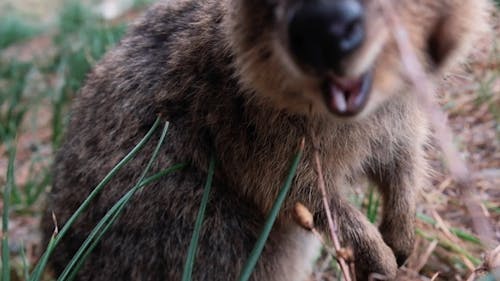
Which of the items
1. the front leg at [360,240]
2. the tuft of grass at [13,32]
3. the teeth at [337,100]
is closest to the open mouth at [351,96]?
the teeth at [337,100]

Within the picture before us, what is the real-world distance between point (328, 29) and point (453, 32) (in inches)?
25.7

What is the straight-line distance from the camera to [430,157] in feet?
12.2

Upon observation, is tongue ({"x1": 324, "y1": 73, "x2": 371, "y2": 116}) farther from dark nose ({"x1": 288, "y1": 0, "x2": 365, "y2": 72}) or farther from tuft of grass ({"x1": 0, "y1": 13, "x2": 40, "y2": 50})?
tuft of grass ({"x1": 0, "y1": 13, "x2": 40, "y2": 50})

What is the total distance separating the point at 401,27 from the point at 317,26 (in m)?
0.25

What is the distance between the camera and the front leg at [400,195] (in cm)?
292

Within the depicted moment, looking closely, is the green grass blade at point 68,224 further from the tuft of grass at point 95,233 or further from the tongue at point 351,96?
the tongue at point 351,96

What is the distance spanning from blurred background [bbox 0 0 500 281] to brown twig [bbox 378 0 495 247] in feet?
1.94

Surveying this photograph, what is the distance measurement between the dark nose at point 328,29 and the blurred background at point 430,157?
2.66ft

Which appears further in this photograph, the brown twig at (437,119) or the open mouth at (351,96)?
the open mouth at (351,96)

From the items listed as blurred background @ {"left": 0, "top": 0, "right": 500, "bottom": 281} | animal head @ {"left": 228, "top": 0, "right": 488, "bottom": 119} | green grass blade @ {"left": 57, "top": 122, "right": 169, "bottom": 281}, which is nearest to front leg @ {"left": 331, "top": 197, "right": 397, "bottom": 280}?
blurred background @ {"left": 0, "top": 0, "right": 500, "bottom": 281}

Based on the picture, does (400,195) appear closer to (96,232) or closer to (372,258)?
(372,258)

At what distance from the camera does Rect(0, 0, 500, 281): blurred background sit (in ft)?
10.6

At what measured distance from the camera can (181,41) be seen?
2.83 metres

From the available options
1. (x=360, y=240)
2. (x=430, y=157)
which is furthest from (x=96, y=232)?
(x=430, y=157)
